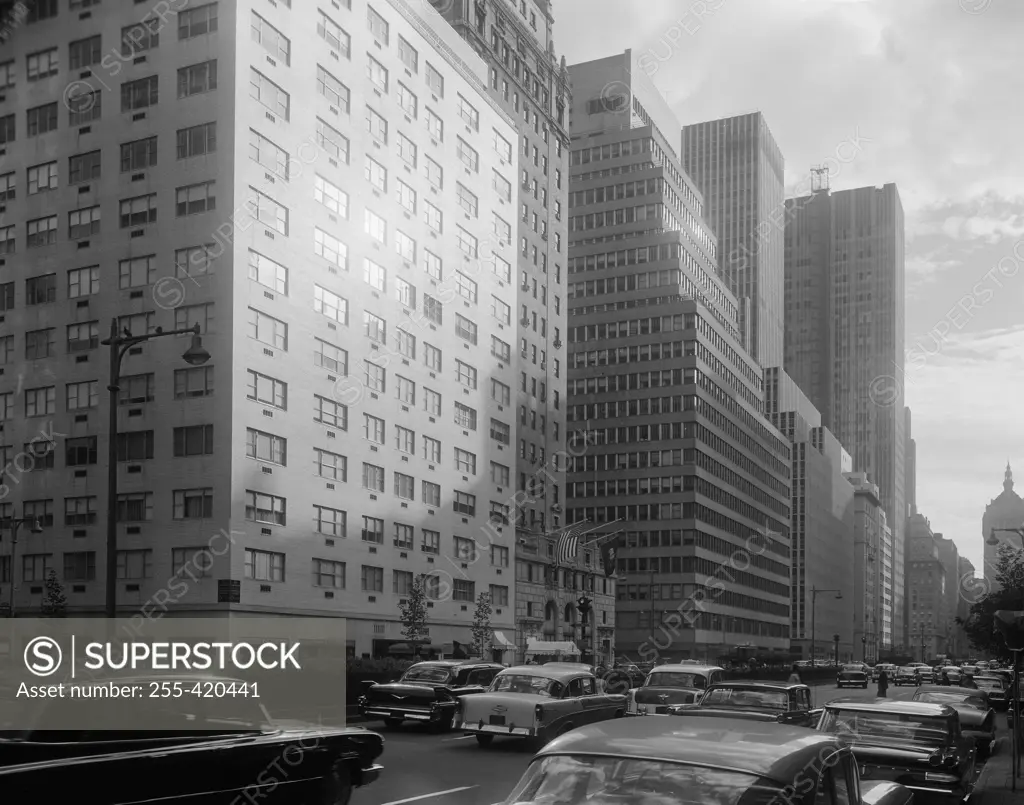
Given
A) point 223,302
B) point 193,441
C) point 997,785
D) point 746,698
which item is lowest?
point 997,785

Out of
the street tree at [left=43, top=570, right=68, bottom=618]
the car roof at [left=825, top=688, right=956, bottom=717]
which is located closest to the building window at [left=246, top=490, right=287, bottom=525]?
the street tree at [left=43, top=570, right=68, bottom=618]

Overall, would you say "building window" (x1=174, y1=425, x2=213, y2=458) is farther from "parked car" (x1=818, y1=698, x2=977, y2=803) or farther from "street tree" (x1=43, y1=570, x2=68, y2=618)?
"parked car" (x1=818, y1=698, x2=977, y2=803)

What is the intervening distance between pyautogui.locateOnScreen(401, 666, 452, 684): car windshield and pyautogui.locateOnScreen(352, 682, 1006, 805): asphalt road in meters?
1.43

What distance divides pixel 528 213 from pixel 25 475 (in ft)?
148

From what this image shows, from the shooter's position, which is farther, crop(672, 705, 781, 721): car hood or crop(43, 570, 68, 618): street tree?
crop(43, 570, 68, 618): street tree

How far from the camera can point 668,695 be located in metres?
24.6

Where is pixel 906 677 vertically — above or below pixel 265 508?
below

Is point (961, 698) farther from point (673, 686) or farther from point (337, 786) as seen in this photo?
point (337, 786)

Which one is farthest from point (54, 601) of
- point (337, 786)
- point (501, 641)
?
point (337, 786)

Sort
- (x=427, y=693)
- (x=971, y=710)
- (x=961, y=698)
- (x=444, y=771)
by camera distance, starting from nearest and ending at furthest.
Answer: (x=444, y=771) → (x=971, y=710) → (x=961, y=698) → (x=427, y=693)

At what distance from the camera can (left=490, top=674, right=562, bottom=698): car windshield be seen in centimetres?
2289

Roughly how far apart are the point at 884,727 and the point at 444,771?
7.34 meters

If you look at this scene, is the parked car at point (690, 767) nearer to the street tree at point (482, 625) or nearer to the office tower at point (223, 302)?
the office tower at point (223, 302)

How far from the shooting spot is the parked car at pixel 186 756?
312 inches
